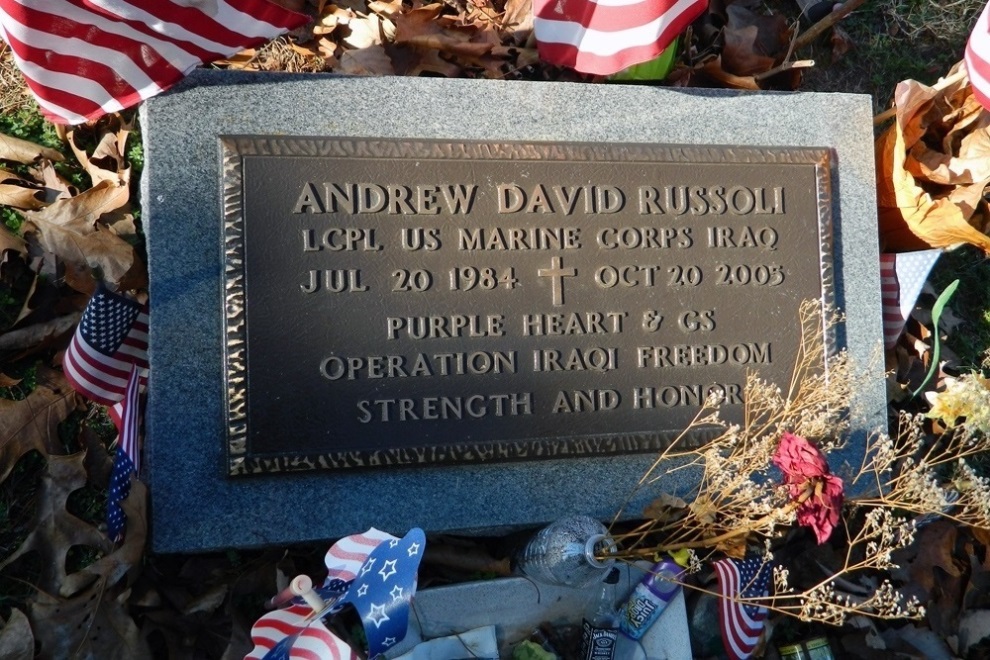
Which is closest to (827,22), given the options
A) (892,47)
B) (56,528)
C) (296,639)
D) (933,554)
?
(892,47)

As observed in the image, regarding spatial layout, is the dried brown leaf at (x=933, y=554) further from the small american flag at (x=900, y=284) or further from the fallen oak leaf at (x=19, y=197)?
the fallen oak leaf at (x=19, y=197)

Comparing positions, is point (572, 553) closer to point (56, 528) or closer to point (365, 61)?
point (56, 528)

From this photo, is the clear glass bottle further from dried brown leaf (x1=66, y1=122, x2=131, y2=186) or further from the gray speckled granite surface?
dried brown leaf (x1=66, y1=122, x2=131, y2=186)

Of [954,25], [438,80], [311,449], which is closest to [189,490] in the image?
[311,449]

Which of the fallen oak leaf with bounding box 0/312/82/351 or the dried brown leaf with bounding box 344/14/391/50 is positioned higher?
the dried brown leaf with bounding box 344/14/391/50

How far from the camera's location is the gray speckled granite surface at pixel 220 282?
2.69 meters

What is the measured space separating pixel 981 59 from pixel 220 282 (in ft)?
9.53

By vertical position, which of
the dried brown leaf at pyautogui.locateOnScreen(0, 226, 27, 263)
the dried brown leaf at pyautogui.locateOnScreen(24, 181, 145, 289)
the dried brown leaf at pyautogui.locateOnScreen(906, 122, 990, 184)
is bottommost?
the dried brown leaf at pyautogui.locateOnScreen(0, 226, 27, 263)

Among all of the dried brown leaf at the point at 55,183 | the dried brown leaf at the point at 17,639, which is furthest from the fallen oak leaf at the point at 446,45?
the dried brown leaf at the point at 17,639

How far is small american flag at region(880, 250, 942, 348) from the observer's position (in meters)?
3.37

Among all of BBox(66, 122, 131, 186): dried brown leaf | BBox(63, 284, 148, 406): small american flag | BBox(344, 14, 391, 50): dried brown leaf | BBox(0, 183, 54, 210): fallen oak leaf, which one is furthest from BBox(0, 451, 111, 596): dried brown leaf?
BBox(344, 14, 391, 50): dried brown leaf

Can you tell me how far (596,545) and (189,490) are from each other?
1.34 m

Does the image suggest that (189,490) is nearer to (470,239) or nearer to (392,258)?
(392,258)

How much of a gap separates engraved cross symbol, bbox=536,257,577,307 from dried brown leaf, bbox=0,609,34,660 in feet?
6.72
